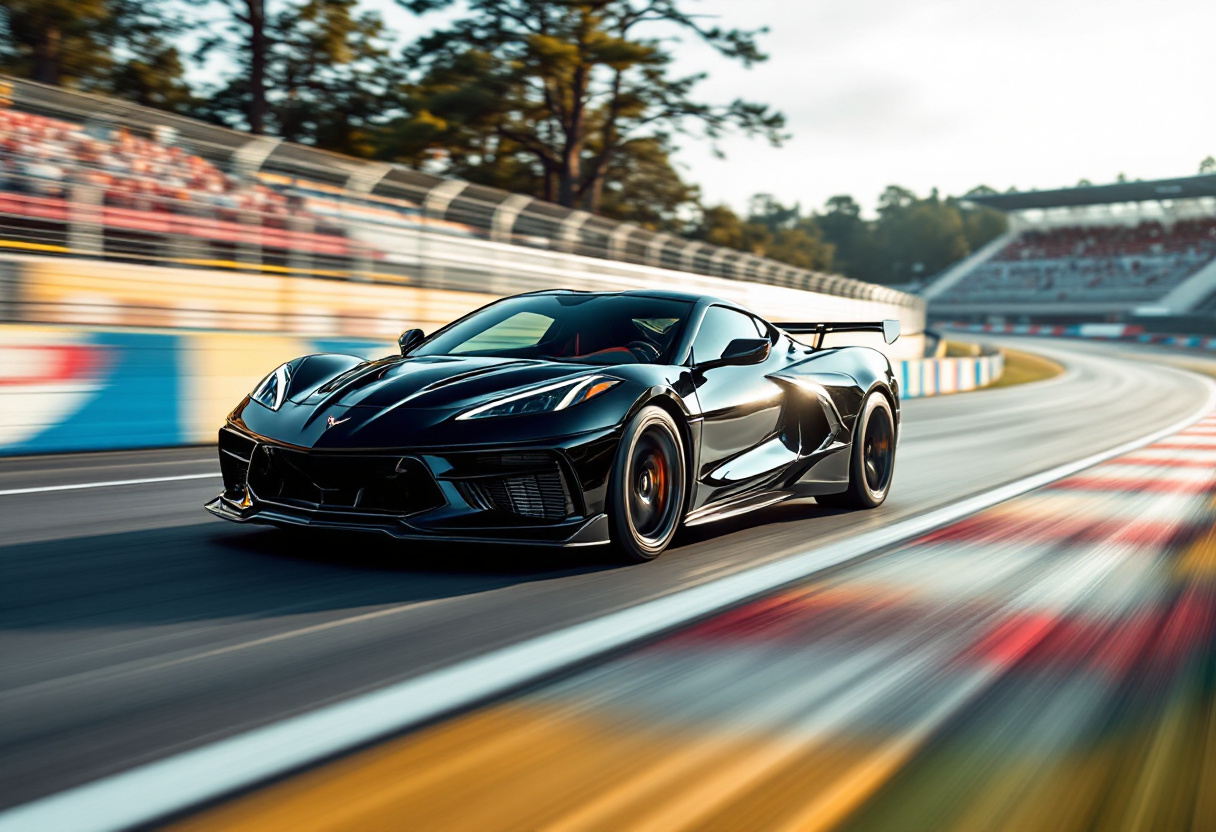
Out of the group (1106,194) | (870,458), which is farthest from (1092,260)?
(870,458)

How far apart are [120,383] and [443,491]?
576cm

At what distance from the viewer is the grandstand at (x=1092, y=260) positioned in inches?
3019

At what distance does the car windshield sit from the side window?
108 millimetres

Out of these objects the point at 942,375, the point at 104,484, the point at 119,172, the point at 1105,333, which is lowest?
the point at 942,375

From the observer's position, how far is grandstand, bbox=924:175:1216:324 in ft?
252

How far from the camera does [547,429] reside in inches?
173

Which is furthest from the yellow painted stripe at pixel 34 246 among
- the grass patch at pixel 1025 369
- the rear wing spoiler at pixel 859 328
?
the grass patch at pixel 1025 369

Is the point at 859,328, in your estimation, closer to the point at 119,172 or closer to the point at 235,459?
the point at 235,459

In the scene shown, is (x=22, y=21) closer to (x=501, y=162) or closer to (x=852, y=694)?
(x=501, y=162)

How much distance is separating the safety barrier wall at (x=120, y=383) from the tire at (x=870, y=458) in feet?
17.4

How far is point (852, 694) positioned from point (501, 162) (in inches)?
1381

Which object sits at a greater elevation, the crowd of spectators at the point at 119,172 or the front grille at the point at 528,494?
the crowd of spectators at the point at 119,172

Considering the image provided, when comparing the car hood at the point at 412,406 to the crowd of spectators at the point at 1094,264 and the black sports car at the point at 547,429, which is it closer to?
the black sports car at the point at 547,429

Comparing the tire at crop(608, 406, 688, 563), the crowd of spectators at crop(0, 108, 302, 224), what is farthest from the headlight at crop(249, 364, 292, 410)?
the crowd of spectators at crop(0, 108, 302, 224)
